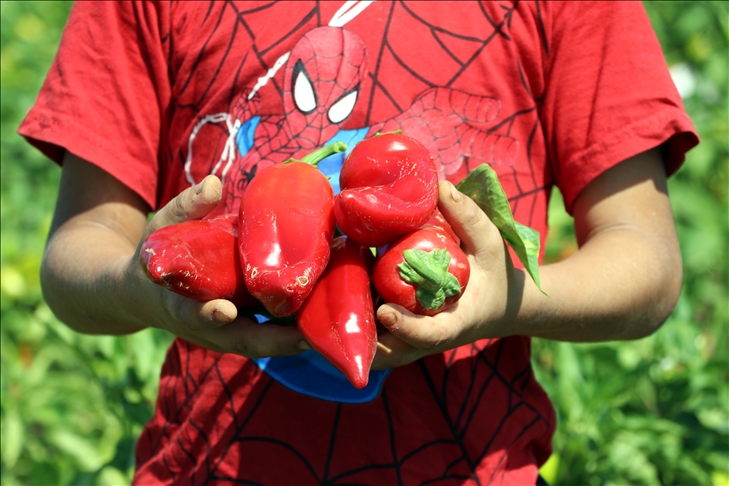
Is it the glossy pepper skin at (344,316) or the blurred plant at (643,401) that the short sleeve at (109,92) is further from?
the blurred plant at (643,401)

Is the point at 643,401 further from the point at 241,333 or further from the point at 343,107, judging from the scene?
the point at 241,333

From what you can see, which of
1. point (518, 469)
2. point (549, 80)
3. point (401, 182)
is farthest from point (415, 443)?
point (549, 80)

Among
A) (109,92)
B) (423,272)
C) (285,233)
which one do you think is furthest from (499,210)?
(109,92)

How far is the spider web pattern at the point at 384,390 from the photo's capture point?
1.14 metres

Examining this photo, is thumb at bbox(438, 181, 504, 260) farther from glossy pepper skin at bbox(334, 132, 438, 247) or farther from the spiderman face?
the spiderman face

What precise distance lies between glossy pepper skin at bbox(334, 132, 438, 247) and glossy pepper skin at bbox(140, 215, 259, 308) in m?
0.14

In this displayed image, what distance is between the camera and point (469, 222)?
36.7 inches

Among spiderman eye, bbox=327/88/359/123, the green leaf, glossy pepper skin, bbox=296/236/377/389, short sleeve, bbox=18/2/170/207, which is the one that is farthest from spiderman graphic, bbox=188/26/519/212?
the green leaf

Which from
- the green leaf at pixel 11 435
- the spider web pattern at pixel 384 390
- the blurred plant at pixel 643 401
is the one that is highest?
the spider web pattern at pixel 384 390

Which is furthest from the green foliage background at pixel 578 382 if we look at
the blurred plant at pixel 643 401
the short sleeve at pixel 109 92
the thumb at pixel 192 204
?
the thumb at pixel 192 204

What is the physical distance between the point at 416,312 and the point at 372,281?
0.27 feet

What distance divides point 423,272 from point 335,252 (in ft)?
0.48

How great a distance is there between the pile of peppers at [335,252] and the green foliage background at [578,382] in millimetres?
1148

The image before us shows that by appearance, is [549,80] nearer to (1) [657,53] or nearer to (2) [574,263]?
(1) [657,53]
